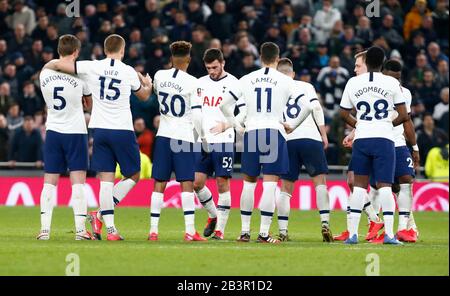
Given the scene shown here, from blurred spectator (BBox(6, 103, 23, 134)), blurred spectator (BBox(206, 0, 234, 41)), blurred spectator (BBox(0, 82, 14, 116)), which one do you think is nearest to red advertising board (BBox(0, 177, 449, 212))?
blurred spectator (BBox(6, 103, 23, 134))

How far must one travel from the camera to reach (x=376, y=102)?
15156 millimetres

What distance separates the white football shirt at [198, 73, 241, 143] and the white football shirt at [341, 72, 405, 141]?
2.19 meters

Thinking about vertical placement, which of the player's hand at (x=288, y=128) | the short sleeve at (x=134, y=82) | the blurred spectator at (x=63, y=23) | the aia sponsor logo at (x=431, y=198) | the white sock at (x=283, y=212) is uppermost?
the blurred spectator at (x=63, y=23)

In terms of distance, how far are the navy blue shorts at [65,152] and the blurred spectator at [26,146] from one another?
10.5m

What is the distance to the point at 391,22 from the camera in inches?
1131

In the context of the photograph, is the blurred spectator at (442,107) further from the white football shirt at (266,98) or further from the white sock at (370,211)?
the white football shirt at (266,98)

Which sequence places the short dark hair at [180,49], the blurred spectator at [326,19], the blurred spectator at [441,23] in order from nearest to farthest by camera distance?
the short dark hair at [180,49]
the blurred spectator at [326,19]
the blurred spectator at [441,23]

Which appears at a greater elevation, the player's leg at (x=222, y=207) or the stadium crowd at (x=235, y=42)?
the stadium crowd at (x=235, y=42)

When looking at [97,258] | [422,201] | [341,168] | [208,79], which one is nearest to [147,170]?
[341,168]

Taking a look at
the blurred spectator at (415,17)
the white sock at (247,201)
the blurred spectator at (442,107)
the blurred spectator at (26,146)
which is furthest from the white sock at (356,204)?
the blurred spectator at (415,17)

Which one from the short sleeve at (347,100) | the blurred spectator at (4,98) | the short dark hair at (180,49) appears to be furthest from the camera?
the blurred spectator at (4,98)

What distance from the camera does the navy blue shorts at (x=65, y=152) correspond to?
15.5m

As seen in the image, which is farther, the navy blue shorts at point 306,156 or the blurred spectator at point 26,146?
the blurred spectator at point 26,146

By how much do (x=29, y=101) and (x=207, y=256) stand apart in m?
14.3
